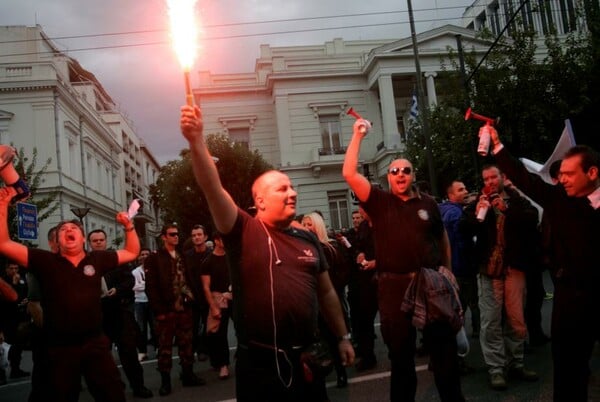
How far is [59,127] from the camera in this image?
96.0 ft

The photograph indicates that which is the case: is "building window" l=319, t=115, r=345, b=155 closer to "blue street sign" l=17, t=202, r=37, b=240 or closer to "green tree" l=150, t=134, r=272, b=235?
"green tree" l=150, t=134, r=272, b=235

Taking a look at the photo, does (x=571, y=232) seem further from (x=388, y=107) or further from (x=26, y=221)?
(x=388, y=107)

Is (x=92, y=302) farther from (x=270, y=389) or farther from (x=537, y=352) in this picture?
(x=537, y=352)

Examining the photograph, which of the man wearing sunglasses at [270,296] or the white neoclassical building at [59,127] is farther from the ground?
the white neoclassical building at [59,127]

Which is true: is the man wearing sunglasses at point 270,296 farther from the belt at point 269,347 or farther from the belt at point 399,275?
the belt at point 399,275

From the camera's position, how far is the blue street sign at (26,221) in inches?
499

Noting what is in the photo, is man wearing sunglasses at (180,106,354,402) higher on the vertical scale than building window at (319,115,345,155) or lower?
lower

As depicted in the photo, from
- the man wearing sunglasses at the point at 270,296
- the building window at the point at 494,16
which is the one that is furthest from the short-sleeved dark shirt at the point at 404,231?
the building window at the point at 494,16

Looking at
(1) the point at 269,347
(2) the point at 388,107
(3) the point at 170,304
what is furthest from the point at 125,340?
(2) the point at 388,107

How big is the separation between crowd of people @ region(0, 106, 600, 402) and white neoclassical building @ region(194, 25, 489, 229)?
23.9 m

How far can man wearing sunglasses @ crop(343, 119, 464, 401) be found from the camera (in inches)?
156

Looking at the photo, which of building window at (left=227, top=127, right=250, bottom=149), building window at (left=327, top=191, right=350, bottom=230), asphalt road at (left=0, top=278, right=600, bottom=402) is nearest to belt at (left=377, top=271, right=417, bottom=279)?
asphalt road at (left=0, top=278, right=600, bottom=402)

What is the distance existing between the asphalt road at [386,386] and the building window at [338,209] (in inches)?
912

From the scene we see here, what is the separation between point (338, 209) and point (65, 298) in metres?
27.6
